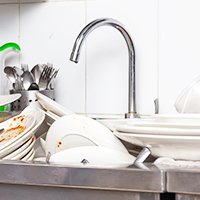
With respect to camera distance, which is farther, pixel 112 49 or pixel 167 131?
pixel 112 49

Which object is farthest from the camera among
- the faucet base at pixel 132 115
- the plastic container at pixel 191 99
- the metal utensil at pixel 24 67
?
the metal utensil at pixel 24 67

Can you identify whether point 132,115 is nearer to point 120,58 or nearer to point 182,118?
point 120,58

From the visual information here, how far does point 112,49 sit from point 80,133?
65cm

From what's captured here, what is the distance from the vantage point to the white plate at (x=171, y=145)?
1.72 feet

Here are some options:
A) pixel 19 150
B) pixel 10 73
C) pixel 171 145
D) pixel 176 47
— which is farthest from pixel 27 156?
pixel 176 47

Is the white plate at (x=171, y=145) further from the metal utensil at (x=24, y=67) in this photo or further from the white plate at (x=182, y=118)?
the metal utensil at (x=24, y=67)

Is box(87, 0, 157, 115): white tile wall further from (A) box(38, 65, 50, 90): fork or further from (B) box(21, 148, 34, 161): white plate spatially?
(B) box(21, 148, 34, 161): white plate

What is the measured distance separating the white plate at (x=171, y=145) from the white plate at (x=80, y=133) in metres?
0.11

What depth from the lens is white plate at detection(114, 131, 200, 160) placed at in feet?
1.72

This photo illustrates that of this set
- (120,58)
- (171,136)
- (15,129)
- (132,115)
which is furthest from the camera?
(120,58)

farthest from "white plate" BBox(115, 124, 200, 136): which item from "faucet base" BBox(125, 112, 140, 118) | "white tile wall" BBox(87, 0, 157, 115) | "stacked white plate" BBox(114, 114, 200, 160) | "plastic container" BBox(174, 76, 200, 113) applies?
"white tile wall" BBox(87, 0, 157, 115)

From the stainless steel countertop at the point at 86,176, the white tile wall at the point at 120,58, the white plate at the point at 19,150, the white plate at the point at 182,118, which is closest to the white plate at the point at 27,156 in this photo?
the white plate at the point at 19,150

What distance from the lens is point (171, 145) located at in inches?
21.5

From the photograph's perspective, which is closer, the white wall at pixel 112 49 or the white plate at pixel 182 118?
the white plate at pixel 182 118
